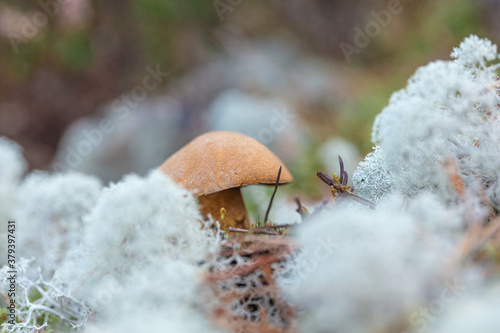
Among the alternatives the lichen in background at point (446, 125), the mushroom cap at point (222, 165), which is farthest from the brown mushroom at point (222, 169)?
the lichen in background at point (446, 125)

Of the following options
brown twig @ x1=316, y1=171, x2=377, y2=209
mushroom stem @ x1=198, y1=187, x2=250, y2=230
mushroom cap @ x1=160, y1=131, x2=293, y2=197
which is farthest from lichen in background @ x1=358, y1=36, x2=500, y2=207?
mushroom stem @ x1=198, y1=187, x2=250, y2=230

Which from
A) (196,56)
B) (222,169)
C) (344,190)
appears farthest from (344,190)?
(196,56)

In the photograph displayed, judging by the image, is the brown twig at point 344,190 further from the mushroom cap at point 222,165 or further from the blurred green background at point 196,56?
the blurred green background at point 196,56

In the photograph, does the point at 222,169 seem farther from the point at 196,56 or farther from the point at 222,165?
the point at 196,56

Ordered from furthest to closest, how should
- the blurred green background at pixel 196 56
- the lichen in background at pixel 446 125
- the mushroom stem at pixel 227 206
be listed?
the blurred green background at pixel 196 56
the mushroom stem at pixel 227 206
the lichen in background at pixel 446 125

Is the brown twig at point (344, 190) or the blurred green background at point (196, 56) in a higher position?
the blurred green background at point (196, 56)

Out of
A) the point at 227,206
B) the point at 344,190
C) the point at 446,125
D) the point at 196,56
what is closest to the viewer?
the point at 446,125

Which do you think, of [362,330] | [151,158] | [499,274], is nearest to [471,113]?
[499,274]
